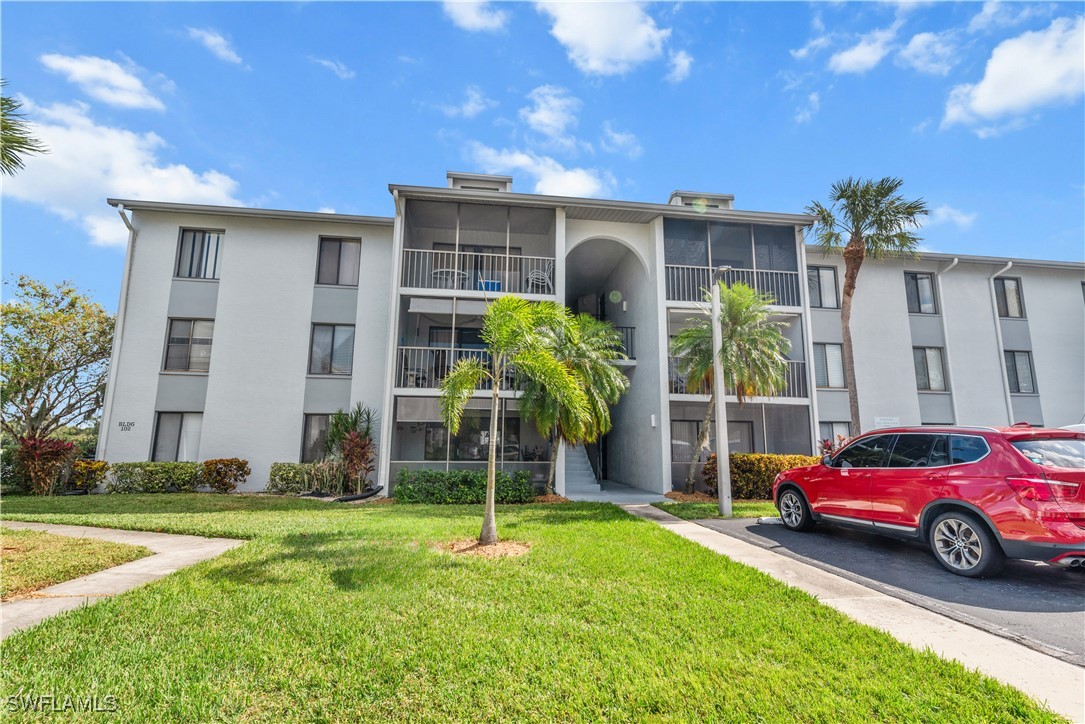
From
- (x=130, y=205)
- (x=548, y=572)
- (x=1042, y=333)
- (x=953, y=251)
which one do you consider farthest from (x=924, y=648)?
(x=1042, y=333)

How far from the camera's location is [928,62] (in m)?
9.31

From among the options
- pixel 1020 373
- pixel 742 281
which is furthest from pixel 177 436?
pixel 1020 373

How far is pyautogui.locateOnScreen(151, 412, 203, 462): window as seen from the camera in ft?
46.6

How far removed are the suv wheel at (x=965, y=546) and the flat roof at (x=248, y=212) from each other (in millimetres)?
15230

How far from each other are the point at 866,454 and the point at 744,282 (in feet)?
30.2

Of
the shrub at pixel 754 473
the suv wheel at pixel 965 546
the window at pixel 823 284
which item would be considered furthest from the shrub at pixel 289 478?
the window at pixel 823 284

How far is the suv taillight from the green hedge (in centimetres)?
932

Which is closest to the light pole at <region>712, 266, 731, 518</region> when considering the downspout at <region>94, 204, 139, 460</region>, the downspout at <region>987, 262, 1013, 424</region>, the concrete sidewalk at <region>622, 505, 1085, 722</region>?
the concrete sidewalk at <region>622, 505, 1085, 722</region>

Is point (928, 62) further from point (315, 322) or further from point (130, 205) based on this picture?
point (130, 205)

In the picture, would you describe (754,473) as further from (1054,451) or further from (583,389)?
(1054,451)

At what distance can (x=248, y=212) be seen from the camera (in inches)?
578

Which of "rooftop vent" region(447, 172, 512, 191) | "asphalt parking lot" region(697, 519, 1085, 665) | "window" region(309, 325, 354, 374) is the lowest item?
"asphalt parking lot" region(697, 519, 1085, 665)

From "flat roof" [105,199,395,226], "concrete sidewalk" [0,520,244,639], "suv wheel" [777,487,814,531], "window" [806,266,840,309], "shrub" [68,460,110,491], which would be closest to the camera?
"concrete sidewalk" [0,520,244,639]

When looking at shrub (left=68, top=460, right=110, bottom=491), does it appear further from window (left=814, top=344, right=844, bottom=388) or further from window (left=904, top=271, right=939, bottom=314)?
window (left=904, top=271, right=939, bottom=314)
